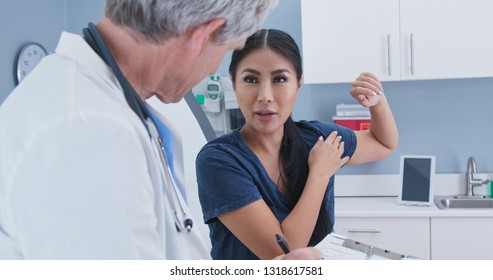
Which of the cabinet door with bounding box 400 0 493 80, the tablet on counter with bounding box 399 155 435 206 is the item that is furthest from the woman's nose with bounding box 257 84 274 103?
the tablet on counter with bounding box 399 155 435 206

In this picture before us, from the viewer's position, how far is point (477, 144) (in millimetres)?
2762

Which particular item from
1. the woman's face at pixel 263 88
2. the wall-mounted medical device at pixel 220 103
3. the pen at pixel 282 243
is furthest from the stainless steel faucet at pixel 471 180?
the pen at pixel 282 243

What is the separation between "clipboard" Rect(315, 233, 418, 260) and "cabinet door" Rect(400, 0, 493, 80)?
1634 mm

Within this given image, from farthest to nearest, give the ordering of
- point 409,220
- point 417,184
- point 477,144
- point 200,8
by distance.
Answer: point 477,144
point 417,184
point 409,220
point 200,8

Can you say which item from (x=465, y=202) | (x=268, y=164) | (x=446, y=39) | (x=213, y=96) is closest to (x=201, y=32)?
(x=268, y=164)

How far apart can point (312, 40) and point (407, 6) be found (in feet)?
1.49

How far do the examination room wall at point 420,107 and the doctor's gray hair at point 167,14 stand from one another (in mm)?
2209

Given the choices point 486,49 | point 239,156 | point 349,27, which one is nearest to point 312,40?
point 349,27

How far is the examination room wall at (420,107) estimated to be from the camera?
9.00ft

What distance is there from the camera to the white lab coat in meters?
0.49

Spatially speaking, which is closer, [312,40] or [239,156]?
[239,156]

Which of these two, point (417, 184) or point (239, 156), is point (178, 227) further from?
point (417, 184)

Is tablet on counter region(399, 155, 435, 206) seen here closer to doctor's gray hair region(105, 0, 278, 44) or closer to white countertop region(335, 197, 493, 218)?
white countertop region(335, 197, 493, 218)

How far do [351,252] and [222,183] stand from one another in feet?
0.90
